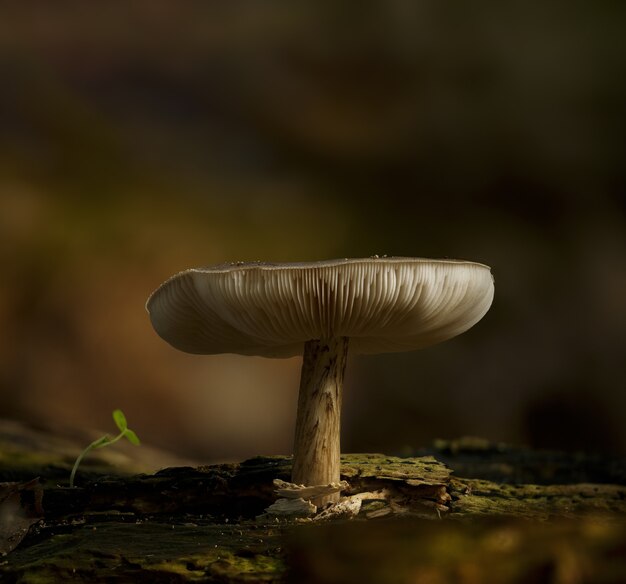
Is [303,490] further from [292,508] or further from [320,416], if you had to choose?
[320,416]

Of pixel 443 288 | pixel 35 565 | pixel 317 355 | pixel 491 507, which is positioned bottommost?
pixel 35 565

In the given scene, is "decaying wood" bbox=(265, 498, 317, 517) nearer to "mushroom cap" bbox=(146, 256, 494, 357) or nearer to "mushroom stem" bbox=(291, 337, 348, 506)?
"mushroom stem" bbox=(291, 337, 348, 506)

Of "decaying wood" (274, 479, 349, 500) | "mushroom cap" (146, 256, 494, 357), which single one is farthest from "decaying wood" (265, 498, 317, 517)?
"mushroom cap" (146, 256, 494, 357)

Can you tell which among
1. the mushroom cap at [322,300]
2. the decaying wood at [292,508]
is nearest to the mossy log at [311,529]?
the decaying wood at [292,508]

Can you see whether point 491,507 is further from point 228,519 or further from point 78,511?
point 78,511

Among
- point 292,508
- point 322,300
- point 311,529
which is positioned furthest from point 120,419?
point 311,529

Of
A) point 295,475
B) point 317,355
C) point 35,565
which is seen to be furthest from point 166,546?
point 317,355
